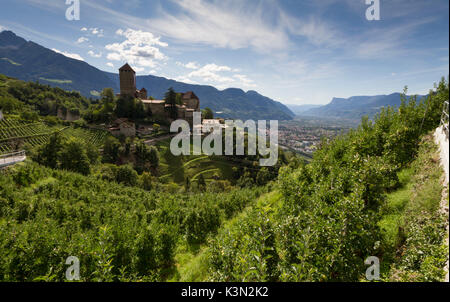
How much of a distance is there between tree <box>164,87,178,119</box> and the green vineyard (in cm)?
3103

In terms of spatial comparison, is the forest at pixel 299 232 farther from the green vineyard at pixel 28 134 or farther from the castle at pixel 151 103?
the castle at pixel 151 103

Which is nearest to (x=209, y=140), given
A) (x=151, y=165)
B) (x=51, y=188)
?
(x=151, y=165)

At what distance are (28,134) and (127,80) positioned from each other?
165 feet

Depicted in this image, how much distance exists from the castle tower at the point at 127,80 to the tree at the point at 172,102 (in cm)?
2168

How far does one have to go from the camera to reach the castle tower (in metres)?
102

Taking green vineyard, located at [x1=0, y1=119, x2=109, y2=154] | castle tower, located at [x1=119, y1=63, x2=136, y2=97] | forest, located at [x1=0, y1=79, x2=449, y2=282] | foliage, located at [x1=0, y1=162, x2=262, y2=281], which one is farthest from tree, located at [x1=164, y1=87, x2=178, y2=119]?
forest, located at [x1=0, y1=79, x2=449, y2=282]

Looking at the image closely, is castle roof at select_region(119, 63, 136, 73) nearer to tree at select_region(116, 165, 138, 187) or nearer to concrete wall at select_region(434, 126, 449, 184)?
tree at select_region(116, 165, 138, 187)

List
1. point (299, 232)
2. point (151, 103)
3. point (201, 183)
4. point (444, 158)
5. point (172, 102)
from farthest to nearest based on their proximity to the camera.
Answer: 1. point (151, 103)
2. point (172, 102)
3. point (201, 183)
4. point (444, 158)
5. point (299, 232)

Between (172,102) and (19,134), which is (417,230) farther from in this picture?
(172,102)

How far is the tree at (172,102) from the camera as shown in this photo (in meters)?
97.7

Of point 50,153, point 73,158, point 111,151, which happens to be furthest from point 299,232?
point 111,151

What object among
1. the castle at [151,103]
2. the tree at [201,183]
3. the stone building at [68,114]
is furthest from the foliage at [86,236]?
the stone building at [68,114]

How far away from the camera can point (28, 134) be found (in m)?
66.7
